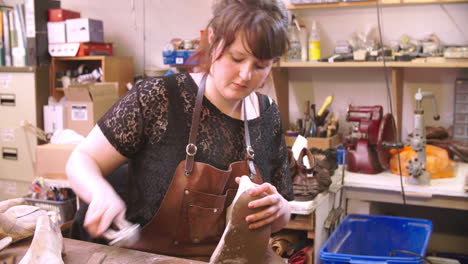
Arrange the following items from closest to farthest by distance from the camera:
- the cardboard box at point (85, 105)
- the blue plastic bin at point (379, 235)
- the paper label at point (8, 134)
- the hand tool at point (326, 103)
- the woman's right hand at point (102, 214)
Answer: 1. the woman's right hand at point (102, 214)
2. the blue plastic bin at point (379, 235)
3. the hand tool at point (326, 103)
4. the cardboard box at point (85, 105)
5. the paper label at point (8, 134)

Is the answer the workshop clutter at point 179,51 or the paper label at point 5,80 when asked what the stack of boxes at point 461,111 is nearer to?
the workshop clutter at point 179,51

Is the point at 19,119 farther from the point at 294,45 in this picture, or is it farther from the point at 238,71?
the point at 238,71

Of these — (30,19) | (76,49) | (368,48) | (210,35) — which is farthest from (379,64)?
(30,19)

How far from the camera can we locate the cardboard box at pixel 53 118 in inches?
141

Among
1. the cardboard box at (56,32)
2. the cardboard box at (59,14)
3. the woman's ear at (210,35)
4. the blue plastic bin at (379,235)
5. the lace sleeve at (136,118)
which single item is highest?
the cardboard box at (59,14)

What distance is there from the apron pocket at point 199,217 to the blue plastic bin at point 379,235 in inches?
39.3

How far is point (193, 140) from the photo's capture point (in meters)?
1.45

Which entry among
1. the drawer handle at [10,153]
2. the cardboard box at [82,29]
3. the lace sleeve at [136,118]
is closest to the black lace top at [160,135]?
the lace sleeve at [136,118]

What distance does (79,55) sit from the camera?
3754 mm

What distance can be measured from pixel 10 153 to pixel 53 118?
0.51 m

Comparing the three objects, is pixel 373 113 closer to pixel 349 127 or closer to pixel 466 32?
pixel 349 127

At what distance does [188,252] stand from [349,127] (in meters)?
2.04

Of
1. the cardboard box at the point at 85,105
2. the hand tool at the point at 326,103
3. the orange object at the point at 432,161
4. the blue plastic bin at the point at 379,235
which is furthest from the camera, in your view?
the cardboard box at the point at 85,105

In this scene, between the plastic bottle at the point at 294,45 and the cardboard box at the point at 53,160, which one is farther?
the plastic bottle at the point at 294,45
